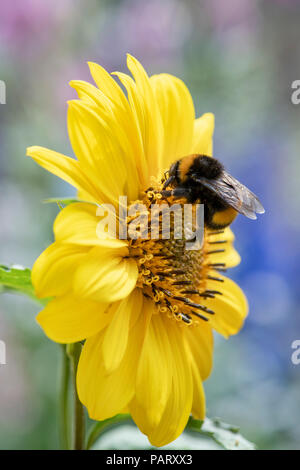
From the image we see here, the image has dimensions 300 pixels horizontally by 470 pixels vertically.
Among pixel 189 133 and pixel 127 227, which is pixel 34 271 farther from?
pixel 189 133

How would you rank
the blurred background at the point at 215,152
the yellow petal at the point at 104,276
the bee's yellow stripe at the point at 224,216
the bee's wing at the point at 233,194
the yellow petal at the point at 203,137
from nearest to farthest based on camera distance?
the yellow petal at the point at 104,276, the bee's wing at the point at 233,194, the bee's yellow stripe at the point at 224,216, the yellow petal at the point at 203,137, the blurred background at the point at 215,152

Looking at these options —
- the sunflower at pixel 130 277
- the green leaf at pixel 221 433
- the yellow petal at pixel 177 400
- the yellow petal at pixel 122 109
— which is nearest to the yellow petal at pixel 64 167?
the sunflower at pixel 130 277

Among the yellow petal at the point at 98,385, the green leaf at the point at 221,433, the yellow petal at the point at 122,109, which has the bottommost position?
the green leaf at the point at 221,433

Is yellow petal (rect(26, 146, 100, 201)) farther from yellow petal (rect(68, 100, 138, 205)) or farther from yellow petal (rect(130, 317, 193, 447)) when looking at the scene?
yellow petal (rect(130, 317, 193, 447))

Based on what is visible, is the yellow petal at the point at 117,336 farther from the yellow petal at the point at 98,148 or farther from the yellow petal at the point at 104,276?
the yellow petal at the point at 98,148

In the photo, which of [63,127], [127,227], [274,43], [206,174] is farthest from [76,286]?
[274,43]

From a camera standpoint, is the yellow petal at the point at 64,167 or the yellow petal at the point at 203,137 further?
the yellow petal at the point at 203,137

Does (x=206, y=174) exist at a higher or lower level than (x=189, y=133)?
lower
